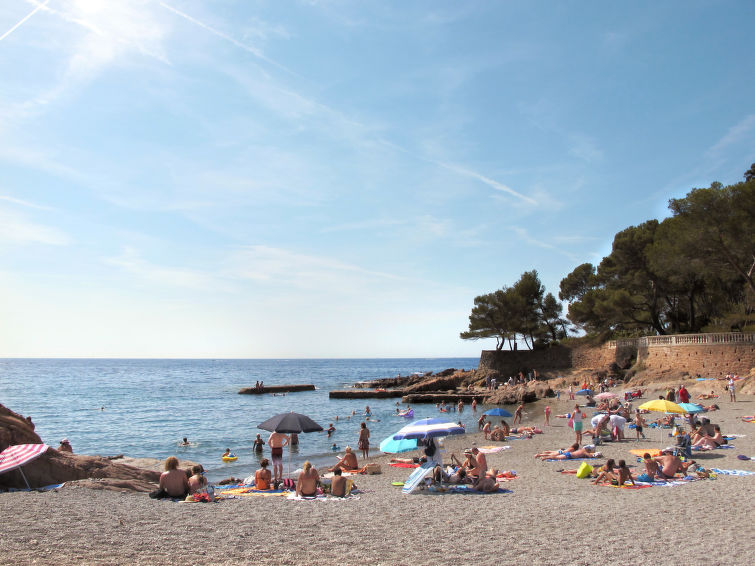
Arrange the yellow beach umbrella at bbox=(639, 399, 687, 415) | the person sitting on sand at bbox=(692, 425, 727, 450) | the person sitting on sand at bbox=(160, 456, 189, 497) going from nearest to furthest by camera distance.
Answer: the person sitting on sand at bbox=(160, 456, 189, 497) → the yellow beach umbrella at bbox=(639, 399, 687, 415) → the person sitting on sand at bbox=(692, 425, 727, 450)

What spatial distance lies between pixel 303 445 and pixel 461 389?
28837 mm

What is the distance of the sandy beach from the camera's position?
6.69 metres

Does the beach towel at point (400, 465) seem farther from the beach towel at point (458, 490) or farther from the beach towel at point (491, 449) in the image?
the beach towel at point (458, 490)

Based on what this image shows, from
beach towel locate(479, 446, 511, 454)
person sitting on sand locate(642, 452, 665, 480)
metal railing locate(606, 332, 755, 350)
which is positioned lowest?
beach towel locate(479, 446, 511, 454)

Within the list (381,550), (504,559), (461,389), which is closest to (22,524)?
(381,550)

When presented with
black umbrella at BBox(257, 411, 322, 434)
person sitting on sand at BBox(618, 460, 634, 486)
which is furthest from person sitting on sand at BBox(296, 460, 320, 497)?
person sitting on sand at BBox(618, 460, 634, 486)

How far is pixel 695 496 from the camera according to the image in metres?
10.4

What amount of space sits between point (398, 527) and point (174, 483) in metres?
4.68

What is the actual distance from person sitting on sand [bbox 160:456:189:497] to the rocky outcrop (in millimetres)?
1441

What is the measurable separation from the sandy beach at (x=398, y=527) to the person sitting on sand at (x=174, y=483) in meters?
0.40

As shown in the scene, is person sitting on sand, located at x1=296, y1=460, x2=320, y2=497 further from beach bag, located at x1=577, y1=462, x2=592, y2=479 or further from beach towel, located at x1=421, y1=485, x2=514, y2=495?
beach bag, located at x1=577, y1=462, x2=592, y2=479

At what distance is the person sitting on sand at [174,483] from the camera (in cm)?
1026

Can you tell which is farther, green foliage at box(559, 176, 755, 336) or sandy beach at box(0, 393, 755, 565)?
green foliage at box(559, 176, 755, 336)

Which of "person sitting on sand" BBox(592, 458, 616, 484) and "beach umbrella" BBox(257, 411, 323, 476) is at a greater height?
"beach umbrella" BBox(257, 411, 323, 476)
